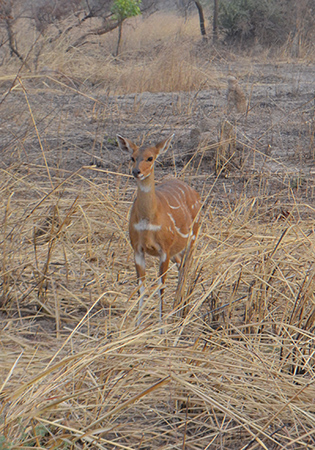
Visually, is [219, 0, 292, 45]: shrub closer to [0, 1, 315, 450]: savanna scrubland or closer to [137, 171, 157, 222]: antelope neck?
[0, 1, 315, 450]: savanna scrubland

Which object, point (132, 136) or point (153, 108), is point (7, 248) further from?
point (153, 108)

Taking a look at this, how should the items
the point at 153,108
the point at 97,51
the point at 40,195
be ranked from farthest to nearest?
the point at 97,51
the point at 153,108
the point at 40,195

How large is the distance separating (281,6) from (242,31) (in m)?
1.72

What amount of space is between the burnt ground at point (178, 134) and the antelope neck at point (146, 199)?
149 centimetres

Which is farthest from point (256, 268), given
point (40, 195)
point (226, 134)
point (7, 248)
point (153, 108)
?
point (153, 108)

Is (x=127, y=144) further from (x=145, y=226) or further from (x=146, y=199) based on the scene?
(x=145, y=226)

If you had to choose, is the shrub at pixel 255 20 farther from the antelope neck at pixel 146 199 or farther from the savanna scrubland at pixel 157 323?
the antelope neck at pixel 146 199

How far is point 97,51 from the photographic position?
13805mm

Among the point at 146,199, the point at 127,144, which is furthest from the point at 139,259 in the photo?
the point at 127,144

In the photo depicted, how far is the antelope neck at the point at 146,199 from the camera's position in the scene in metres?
3.51

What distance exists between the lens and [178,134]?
7.46m

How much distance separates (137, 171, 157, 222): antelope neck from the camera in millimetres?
3506

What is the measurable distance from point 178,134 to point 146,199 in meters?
4.07

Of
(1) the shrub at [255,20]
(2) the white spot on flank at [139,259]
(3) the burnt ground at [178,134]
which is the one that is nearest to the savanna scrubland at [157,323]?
(3) the burnt ground at [178,134]
